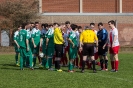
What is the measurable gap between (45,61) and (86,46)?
3.07 meters

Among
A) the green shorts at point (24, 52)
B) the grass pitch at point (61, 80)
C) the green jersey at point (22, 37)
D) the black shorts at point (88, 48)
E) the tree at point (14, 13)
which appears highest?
the tree at point (14, 13)

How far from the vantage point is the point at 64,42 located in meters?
20.2

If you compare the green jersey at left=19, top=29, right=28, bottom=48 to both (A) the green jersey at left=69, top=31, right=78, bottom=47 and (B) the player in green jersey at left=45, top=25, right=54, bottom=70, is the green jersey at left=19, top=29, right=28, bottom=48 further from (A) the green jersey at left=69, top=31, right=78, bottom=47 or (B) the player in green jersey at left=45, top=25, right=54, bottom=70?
(A) the green jersey at left=69, top=31, right=78, bottom=47

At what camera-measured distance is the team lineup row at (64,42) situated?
1853 centimetres

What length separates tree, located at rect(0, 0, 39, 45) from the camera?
51219mm

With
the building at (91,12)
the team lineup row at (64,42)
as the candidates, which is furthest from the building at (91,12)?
the team lineup row at (64,42)

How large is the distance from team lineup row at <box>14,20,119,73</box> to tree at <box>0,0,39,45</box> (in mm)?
30134

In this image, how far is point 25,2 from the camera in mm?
53500

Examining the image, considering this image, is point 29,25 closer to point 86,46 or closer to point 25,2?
point 86,46

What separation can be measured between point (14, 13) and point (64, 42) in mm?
32144

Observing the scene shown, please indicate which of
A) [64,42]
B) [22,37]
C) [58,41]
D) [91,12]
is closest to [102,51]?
[64,42]

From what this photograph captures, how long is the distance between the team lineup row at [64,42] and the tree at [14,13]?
3013cm

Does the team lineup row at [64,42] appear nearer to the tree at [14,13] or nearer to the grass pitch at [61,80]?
the grass pitch at [61,80]

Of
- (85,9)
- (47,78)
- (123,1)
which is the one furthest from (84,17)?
(47,78)
